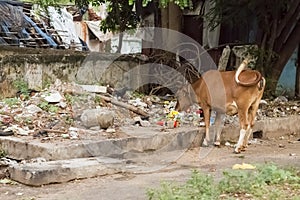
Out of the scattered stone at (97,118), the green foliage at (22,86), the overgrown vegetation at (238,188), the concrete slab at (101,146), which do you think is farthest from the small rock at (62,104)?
the overgrown vegetation at (238,188)

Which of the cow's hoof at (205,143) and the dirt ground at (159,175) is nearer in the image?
the dirt ground at (159,175)

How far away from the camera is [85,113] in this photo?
804 centimetres

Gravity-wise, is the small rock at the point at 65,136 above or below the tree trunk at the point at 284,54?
below

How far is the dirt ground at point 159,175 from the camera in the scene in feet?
18.2

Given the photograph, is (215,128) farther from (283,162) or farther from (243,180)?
(243,180)

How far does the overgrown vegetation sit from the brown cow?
277 cm

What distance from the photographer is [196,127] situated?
869cm

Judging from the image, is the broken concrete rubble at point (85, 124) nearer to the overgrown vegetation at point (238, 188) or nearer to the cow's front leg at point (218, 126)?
the cow's front leg at point (218, 126)

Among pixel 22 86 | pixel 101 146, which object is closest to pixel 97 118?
pixel 101 146

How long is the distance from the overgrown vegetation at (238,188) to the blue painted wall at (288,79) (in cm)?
840

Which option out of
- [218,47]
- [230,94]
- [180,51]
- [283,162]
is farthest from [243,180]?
[218,47]

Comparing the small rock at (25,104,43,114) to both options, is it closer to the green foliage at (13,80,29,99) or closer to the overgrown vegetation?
the green foliage at (13,80,29,99)

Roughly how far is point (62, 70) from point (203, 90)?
10.9 feet

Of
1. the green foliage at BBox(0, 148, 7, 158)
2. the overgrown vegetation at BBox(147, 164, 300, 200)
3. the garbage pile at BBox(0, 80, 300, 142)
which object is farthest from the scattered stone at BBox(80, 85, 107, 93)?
the overgrown vegetation at BBox(147, 164, 300, 200)
